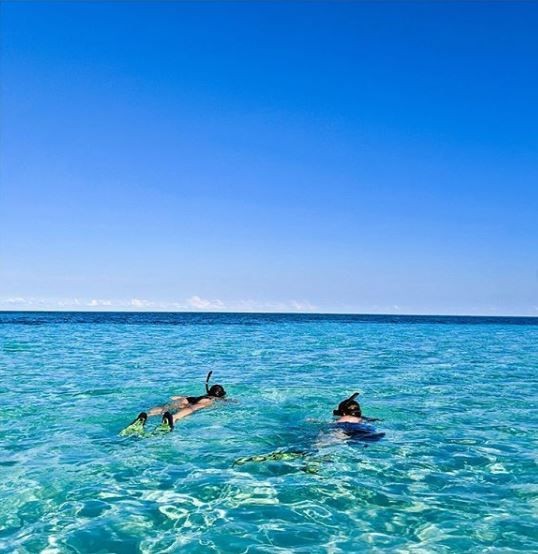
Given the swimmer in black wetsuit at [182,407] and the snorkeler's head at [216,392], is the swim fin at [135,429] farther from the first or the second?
the snorkeler's head at [216,392]

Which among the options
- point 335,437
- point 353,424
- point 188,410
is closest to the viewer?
point 335,437

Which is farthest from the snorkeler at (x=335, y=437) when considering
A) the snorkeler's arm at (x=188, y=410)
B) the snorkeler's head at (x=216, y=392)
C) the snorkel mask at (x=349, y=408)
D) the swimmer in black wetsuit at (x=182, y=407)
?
the snorkeler's head at (x=216, y=392)

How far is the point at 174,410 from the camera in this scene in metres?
14.4

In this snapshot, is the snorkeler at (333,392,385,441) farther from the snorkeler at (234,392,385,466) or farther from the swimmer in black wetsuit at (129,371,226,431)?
the swimmer in black wetsuit at (129,371,226,431)

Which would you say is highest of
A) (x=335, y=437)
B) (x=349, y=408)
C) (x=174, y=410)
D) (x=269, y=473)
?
(x=349, y=408)

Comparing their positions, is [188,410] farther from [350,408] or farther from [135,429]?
[350,408]

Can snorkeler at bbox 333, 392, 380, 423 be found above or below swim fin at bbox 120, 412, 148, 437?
above

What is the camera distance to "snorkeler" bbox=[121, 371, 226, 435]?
40.5 feet

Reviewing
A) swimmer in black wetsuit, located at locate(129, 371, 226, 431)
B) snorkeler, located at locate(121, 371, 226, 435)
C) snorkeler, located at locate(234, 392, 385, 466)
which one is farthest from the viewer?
swimmer in black wetsuit, located at locate(129, 371, 226, 431)

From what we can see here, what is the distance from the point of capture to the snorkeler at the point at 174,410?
12352 mm

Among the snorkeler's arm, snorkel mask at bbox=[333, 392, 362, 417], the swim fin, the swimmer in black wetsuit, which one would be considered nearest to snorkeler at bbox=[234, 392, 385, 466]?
snorkel mask at bbox=[333, 392, 362, 417]

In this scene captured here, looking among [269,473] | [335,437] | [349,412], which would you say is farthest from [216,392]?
[269,473]

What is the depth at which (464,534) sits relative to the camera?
7.25 metres

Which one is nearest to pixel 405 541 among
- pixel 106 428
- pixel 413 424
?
pixel 413 424
